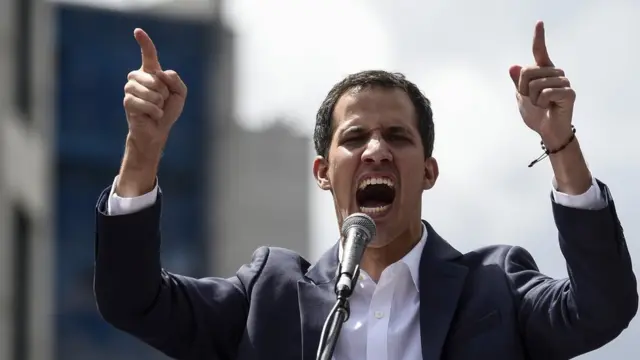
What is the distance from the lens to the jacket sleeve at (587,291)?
6.72m

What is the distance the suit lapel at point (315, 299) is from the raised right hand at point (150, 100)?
0.77 metres

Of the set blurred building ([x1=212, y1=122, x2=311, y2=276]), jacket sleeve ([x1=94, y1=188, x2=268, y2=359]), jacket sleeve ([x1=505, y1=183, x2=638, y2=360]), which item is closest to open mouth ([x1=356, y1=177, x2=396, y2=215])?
jacket sleeve ([x1=94, y1=188, x2=268, y2=359])

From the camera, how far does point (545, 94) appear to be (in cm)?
665

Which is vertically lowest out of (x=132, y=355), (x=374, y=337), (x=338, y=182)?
(x=132, y=355)

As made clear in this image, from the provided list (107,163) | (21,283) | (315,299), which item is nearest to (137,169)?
(315,299)

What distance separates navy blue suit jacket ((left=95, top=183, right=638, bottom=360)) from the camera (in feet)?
22.2

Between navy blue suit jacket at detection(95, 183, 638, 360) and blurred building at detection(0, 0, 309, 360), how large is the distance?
2395 centimetres

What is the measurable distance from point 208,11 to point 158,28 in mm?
2658

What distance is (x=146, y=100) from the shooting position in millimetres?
6887

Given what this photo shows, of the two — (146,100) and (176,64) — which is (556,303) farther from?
(176,64)

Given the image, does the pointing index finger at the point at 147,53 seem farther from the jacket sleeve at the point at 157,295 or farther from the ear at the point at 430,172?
the ear at the point at 430,172

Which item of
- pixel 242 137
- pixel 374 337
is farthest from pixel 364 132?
pixel 242 137

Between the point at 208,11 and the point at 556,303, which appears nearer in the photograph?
the point at 556,303

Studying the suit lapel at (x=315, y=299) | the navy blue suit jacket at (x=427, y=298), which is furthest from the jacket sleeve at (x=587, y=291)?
the suit lapel at (x=315, y=299)
